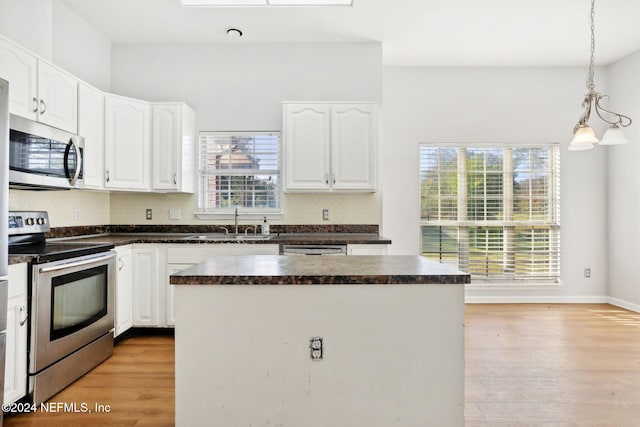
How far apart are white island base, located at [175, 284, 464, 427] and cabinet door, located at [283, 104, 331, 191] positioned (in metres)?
2.27

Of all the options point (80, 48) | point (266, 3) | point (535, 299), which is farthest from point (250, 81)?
point (535, 299)

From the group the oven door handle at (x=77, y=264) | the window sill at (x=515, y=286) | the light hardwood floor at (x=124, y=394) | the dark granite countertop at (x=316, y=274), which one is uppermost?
the dark granite countertop at (x=316, y=274)

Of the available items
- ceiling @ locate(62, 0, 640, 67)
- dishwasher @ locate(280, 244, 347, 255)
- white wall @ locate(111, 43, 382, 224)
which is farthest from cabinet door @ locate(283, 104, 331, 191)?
ceiling @ locate(62, 0, 640, 67)

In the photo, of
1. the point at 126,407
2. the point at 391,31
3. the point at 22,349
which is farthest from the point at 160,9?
the point at 126,407

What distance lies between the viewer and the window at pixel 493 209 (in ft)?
15.9

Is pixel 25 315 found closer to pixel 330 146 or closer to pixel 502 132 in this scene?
pixel 330 146

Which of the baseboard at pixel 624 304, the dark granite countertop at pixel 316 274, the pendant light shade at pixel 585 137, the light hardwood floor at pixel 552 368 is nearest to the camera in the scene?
the dark granite countertop at pixel 316 274

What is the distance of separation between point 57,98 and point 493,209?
4.76 metres

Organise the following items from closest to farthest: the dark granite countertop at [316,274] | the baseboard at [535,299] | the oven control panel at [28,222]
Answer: the dark granite countertop at [316,274] < the oven control panel at [28,222] < the baseboard at [535,299]

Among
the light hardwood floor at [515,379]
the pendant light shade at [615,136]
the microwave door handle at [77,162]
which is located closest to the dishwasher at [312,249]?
the light hardwood floor at [515,379]

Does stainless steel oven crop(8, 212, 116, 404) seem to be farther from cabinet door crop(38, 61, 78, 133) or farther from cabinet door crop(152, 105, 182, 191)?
cabinet door crop(152, 105, 182, 191)

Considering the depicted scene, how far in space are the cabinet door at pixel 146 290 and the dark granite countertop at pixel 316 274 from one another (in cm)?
186

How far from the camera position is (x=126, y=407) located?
220cm

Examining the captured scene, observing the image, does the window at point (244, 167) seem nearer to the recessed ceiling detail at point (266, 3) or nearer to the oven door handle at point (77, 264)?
the recessed ceiling detail at point (266, 3)
